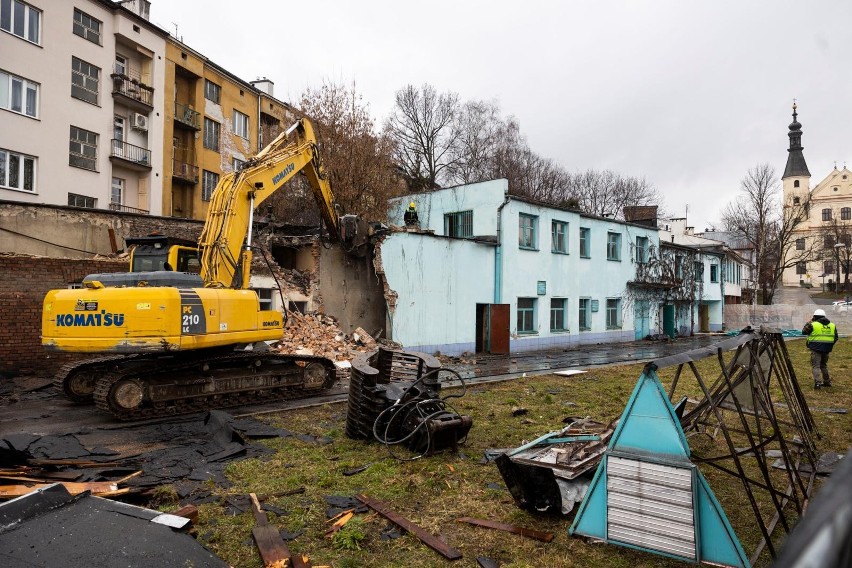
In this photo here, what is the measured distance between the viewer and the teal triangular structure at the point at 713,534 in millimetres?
4047

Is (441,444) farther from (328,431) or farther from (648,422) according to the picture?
(648,422)

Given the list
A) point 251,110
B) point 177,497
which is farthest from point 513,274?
point 251,110

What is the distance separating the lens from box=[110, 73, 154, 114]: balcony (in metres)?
27.2

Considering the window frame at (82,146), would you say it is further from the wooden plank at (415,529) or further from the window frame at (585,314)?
the wooden plank at (415,529)

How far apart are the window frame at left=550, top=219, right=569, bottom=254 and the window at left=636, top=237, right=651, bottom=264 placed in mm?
6859

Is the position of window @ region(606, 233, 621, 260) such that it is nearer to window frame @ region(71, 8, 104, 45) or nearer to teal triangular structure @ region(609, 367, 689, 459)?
teal triangular structure @ region(609, 367, 689, 459)

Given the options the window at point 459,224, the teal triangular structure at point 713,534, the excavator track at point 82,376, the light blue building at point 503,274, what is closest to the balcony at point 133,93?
the light blue building at point 503,274

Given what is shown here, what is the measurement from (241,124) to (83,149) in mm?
12041

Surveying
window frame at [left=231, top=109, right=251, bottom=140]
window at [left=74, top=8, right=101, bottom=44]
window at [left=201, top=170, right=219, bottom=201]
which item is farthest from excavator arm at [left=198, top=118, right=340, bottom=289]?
window frame at [left=231, top=109, right=251, bottom=140]

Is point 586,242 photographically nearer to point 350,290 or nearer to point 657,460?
point 350,290

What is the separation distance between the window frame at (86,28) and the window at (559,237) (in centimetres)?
2408

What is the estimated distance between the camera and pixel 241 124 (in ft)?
119

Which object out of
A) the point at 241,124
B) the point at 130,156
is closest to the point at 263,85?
the point at 241,124

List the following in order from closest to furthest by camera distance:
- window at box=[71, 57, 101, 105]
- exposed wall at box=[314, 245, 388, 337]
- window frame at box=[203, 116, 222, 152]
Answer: exposed wall at box=[314, 245, 388, 337], window at box=[71, 57, 101, 105], window frame at box=[203, 116, 222, 152]
